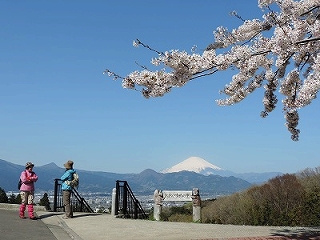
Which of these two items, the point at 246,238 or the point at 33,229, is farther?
the point at 33,229

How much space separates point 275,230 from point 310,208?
5311mm

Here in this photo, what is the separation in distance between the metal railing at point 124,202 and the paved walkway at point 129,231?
241 centimetres

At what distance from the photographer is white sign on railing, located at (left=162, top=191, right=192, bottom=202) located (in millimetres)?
15688

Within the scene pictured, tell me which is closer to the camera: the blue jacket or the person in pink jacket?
the person in pink jacket

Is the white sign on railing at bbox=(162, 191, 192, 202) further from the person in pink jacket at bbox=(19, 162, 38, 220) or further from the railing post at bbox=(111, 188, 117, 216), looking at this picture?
the person in pink jacket at bbox=(19, 162, 38, 220)

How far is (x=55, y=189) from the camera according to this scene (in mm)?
16688

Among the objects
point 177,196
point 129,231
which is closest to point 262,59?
point 129,231

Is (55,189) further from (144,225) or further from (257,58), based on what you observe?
(257,58)

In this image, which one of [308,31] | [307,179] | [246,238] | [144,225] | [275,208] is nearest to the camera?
[308,31]

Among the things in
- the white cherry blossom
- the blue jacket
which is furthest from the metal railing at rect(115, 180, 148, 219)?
the white cherry blossom

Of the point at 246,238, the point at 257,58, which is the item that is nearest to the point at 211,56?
the point at 257,58

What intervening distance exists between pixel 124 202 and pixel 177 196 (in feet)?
6.65

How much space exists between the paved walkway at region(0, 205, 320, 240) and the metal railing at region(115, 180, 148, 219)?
2414 mm

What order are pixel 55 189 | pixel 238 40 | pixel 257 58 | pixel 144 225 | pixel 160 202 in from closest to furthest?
pixel 257 58 < pixel 238 40 < pixel 144 225 < pixel 160 202 < pixel 55 189
